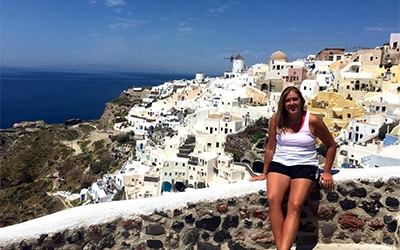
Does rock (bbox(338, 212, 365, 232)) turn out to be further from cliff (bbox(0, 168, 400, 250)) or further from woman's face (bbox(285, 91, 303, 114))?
woman's face (bbox(285, 91, 303, 114))

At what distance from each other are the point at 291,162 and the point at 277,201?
32cm

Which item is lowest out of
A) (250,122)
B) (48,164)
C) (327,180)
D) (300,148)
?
(48,164)

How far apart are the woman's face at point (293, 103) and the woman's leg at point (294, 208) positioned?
0.55 m

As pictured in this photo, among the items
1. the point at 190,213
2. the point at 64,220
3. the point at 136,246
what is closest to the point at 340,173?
the point at 190,213

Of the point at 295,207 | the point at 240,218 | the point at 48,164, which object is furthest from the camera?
the point at 48,164

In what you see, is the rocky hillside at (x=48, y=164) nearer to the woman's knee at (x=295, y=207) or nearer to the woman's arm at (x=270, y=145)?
the woman's arm at (x=270, y=145)

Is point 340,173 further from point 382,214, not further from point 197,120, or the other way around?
point 197,120

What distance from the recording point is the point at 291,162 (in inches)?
99.7

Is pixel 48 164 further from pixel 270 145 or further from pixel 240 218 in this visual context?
pixel 270 145

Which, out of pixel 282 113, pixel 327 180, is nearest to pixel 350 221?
pixel 327 180

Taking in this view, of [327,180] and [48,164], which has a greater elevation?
[327,180]

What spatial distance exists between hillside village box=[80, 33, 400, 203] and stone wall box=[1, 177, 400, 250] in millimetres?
4921

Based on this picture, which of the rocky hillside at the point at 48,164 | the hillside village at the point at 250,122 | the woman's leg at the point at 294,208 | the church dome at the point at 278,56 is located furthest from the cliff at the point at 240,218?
the church dome at the point at 278,56

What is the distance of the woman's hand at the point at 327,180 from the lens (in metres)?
2.58
